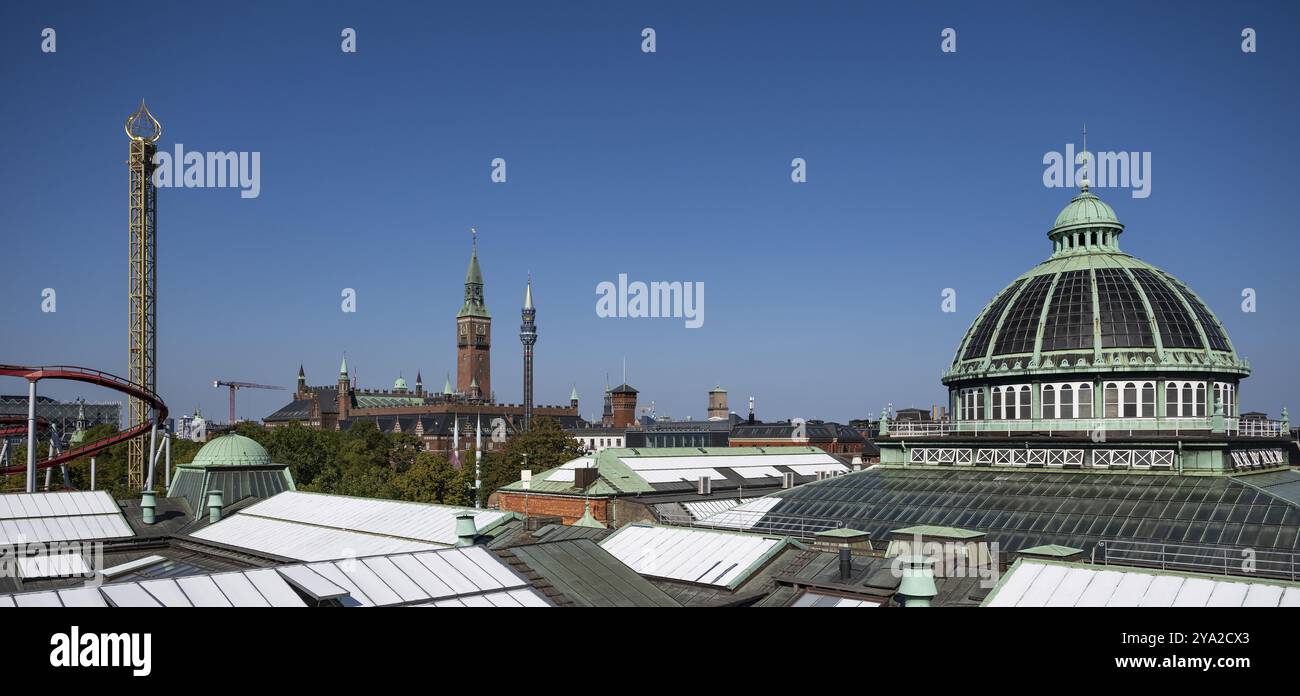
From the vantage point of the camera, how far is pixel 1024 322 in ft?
164

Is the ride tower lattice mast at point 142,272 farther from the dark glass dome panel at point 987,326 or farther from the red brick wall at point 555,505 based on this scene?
the dark glass dome panel at point 987,326

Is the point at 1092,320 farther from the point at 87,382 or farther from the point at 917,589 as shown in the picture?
the point at 87,382

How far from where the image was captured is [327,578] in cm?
1967

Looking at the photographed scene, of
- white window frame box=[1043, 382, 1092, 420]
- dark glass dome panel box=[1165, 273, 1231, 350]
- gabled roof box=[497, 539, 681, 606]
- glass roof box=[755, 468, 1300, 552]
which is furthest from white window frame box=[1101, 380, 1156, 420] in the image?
gabled roof box=[497, 539, 681, 606]

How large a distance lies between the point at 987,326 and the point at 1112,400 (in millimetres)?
8821

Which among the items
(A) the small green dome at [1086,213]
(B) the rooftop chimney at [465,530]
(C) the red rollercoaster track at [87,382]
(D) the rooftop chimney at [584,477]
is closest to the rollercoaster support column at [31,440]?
(C) the red rollercoaster track at [87,382]

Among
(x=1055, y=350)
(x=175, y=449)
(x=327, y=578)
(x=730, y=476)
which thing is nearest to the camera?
(x=327, y=578)

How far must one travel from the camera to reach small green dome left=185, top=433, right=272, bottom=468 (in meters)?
56.6

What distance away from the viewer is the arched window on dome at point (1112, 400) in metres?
45.5

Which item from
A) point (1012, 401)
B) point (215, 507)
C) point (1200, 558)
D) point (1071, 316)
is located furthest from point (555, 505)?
point (1200, 558)
